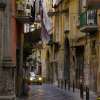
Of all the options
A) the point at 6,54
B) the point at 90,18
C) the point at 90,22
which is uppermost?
the point at 90,18

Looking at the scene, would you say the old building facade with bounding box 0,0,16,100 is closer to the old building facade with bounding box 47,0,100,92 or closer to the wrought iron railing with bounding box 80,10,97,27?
the old building facade with bounding box 47,0,100,92

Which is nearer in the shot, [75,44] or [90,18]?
[90,18]

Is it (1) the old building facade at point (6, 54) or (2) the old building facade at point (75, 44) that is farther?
(2) the old building facade at point (75, 44)

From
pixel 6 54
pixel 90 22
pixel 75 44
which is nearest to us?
pixel 6 54

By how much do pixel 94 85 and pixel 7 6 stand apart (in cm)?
1727

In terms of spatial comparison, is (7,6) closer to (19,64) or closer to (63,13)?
(19,64)

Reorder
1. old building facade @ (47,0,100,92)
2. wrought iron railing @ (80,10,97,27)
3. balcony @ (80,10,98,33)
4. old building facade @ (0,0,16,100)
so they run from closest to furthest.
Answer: old building facade @ (0,0,16,100), balcony @ (80,10,98,33), wrought iron railing @ (80,10,97,27), old building facade @ (47,0,100,92)

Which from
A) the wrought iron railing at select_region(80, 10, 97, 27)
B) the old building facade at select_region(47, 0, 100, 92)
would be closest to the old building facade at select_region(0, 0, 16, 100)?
the old building facade at select_region(47, 0, 100, 92)

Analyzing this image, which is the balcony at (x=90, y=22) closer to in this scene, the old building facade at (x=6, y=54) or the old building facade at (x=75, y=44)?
the old building facade at (x=75, y=44)

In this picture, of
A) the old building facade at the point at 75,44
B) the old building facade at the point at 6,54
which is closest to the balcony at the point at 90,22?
the old building facade at the point at 75,44

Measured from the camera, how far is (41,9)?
1788 inches

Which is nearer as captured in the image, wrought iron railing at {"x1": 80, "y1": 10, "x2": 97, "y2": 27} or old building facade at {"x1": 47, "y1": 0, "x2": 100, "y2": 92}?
wrought iron railing at {"x1": 80, "y1": 10, "x2": 97, "y2": 27}

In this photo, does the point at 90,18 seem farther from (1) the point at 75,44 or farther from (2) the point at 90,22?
(1) the point at 75,44

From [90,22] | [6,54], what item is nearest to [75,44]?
[90,22]
